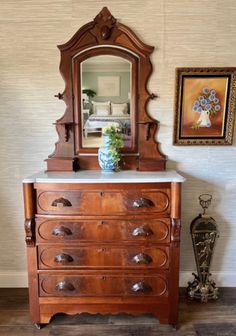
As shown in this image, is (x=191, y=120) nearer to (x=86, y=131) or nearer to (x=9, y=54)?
(x=86, y=131)

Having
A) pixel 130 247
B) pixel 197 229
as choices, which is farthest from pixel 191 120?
pixel 130 247

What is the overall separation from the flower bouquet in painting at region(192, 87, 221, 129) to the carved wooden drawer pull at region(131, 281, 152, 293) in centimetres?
125

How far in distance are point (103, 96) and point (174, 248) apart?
49.4 inches

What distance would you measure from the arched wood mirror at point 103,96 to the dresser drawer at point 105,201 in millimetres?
375

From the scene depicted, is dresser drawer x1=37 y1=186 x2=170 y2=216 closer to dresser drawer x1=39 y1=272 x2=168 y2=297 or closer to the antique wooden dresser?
the antique wooden dresser

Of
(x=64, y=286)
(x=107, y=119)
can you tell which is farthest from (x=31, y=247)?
(x=107, y=119)

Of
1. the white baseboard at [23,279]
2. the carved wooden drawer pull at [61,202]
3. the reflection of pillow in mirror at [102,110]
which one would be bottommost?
the white baseboard at [23,279]

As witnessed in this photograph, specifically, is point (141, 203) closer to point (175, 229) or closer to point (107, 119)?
point (175, 229)

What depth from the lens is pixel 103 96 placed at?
7.04 ft

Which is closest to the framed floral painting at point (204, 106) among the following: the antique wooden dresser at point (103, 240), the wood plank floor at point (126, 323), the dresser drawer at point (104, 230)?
the antique wooden dresser at point (103, 240)

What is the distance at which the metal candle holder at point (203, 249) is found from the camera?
220cm

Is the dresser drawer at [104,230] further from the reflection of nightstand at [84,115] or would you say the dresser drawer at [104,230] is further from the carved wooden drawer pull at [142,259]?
the reflection of nightstand at [84,115]

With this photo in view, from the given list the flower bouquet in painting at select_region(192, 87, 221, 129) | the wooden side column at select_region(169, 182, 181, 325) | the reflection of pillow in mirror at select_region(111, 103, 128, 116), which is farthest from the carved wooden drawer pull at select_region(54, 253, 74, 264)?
the flower bouquet in painting at select_region(192, 87, 221, 129)

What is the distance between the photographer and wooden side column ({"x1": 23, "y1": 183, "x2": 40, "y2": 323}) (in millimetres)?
1796
